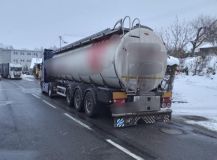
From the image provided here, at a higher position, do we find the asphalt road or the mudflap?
the mudflap

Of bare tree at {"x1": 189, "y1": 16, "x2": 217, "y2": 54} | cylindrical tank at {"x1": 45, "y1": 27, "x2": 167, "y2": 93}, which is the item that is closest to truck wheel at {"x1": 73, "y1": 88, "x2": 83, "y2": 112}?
cylindrical tank at {"x1": 45, "y1": 27, "x2": 167, "y2": 93}

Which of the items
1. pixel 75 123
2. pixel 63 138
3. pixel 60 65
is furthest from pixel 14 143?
pixel 60 65

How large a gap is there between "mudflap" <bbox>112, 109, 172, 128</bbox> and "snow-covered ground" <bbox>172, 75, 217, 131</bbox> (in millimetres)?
1347

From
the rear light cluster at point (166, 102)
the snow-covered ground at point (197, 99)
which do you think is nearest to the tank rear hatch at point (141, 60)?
the rear light cluster at point (166, 102)

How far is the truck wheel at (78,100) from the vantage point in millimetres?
12633

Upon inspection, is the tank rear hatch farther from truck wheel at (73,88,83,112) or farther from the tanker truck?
Result: truck wheel at (73,88,83,112)

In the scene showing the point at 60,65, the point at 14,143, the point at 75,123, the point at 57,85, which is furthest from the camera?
the point at 57,85

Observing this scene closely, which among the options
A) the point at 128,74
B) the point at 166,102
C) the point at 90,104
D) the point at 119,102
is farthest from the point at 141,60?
the point at 90,104

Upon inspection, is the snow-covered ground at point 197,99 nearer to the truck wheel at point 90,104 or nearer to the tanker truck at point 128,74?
the tanker truck at point 128,74

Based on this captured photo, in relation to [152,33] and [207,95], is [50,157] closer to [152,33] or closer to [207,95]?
[152,33]

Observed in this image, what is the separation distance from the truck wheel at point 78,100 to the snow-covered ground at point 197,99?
13.1 feet

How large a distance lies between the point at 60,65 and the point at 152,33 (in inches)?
308

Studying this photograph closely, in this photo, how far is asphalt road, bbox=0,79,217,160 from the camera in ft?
Result: 22.3

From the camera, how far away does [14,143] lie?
766 centimetres
